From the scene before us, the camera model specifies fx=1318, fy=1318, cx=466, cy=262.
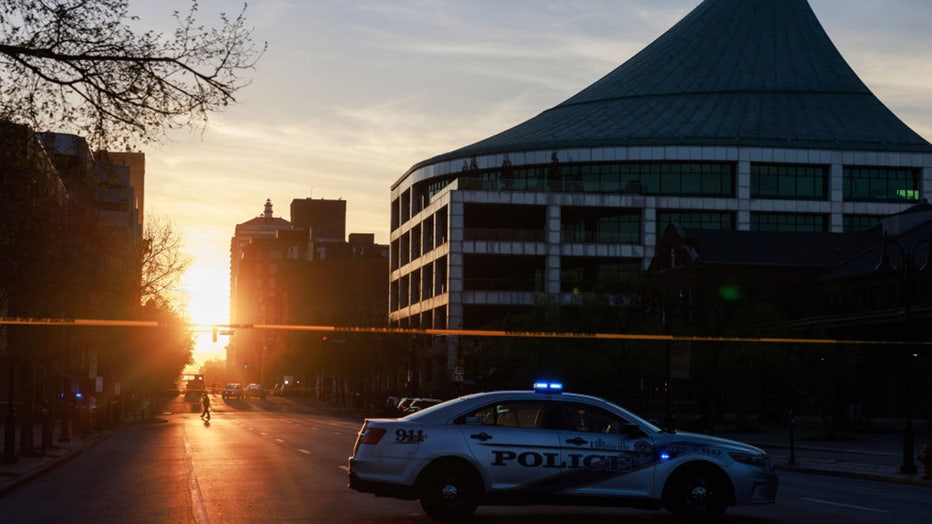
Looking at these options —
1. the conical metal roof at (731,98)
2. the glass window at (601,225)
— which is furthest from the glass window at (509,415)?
the conical metal roof at (731,98)

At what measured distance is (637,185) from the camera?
378ft

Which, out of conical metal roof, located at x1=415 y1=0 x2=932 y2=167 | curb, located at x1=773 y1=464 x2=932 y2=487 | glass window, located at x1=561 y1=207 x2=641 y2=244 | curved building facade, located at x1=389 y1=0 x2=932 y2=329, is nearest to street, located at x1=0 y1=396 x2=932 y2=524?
curb, located at x1=773 y1=464 x2=932 y2=487

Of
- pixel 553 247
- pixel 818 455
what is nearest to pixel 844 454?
pixel 818 455

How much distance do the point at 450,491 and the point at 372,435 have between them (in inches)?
52.8

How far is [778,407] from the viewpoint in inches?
3319

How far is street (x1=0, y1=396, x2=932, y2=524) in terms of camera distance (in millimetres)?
19125

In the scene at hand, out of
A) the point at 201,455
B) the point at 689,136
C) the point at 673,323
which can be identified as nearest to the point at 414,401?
the point at 673,323

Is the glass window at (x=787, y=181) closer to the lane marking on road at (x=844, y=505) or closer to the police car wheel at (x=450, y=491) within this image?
the lane marking on road at (x=844, y=505)

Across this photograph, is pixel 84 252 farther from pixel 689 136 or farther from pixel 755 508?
pixel 689 136

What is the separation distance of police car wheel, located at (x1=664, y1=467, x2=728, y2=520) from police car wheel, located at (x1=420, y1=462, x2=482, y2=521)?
270 cm

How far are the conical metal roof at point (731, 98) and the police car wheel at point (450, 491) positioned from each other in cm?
10058

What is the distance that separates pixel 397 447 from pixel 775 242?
81443 millimetres

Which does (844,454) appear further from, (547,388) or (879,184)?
(879,184)

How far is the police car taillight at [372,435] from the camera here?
18.2 m
